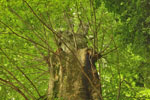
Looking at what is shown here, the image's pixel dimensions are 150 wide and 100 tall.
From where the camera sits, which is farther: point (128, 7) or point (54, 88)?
point (128, 7)

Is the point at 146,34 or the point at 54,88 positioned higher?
the point at 146,34

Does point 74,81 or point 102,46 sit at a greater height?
point 102,46

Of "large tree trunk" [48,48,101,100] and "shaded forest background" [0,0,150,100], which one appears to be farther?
"shaded forest background" [0,0,150,100]

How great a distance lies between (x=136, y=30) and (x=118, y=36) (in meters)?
0.92

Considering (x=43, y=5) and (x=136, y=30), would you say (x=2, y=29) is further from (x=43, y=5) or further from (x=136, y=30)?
(x=136, y=30)

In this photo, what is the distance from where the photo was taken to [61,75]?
3.04m

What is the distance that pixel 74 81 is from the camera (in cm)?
278

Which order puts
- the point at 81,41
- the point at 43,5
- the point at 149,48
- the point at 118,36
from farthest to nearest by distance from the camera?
the point at 149,48
the point at 118,36
the point at 81,41
the point at 43,5

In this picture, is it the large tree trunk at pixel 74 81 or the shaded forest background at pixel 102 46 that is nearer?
the large tree trunk at pixel 74 81

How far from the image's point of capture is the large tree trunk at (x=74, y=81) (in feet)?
8.24

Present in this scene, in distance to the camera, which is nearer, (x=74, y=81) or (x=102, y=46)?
(x=74, y=81)

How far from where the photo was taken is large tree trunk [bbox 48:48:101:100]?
251 cm

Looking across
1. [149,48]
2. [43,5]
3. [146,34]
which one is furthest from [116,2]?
[43,5]

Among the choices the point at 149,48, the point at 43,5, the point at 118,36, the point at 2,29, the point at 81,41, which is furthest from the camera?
the point at 149,48
